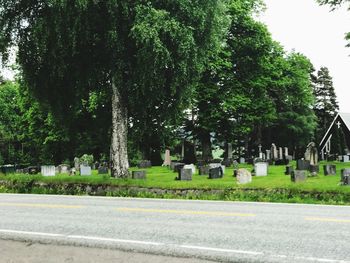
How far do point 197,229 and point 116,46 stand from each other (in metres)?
11.8

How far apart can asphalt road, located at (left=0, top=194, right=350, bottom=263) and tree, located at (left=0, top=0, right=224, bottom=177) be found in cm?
736

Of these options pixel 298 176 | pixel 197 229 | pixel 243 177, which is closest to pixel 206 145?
pixel 298 176

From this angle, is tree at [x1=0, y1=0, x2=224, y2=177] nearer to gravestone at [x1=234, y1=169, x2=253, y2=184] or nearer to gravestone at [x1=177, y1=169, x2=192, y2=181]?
gravestone at [x1=177, y1=169, x2=192, y2=181]

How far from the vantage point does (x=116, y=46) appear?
18.3 meters

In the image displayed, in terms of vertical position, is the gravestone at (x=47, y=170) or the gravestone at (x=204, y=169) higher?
the gravestone at (x=47, y=170)

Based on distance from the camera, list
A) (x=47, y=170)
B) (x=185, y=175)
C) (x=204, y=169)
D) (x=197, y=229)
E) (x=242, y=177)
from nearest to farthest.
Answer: (x=197, y=229) < (x=242, y=177) < (x=185, y=175) < (x=204, y=169) < (x=47, y=170)

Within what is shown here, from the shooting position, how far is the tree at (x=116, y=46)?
56.7ft

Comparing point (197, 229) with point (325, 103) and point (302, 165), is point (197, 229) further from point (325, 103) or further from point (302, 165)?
point (325, 103)

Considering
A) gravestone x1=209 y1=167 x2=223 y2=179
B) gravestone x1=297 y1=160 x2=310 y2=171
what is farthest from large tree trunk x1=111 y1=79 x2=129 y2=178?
gravestone x1=297 y1=160 x2=310 y2=171

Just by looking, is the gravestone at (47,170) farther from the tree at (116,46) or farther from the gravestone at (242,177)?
the gravestone at (242,177)

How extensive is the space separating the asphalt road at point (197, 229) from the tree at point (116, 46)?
24.1 ft

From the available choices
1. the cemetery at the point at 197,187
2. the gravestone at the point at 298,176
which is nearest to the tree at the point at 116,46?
the cemetery at the point at 197,187

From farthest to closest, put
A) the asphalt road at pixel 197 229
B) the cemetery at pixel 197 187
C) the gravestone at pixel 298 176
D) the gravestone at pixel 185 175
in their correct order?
the gravestone at pixel 185 175 → the gravestone at pixel 298 176 → the cemetery at pixel 197 187 → the asphalt road at pixel 197 229

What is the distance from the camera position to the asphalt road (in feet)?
21.8
